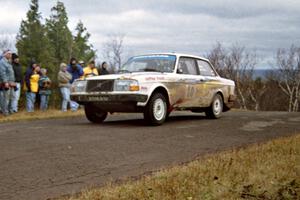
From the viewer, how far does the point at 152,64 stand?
1108 cm

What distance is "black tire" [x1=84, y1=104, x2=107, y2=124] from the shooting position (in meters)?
11.1

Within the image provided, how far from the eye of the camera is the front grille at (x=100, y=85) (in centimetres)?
1005

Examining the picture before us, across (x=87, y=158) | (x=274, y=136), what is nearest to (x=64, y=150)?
(x=87, y=158)

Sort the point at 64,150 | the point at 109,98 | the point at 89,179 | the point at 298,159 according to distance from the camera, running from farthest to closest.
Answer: the point at 109,98 → the point at 64,150 → the point at 298,159 → the point at 89,179

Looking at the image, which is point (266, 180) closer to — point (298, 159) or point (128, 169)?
point (298, 159)

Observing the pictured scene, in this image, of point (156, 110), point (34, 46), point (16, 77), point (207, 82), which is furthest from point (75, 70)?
point (34, 46)

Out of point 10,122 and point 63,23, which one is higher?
point 63,23

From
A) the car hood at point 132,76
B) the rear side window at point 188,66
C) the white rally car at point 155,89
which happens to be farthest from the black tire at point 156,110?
the rear side window at point 188,66

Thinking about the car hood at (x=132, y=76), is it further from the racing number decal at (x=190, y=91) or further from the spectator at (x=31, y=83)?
the spectator at (x=31, y=83)

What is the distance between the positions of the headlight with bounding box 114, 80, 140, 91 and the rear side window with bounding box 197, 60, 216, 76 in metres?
2.92

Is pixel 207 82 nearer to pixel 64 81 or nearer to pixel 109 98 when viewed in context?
pixel 109 98

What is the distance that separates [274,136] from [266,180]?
4.08 m

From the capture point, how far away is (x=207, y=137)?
8.65m

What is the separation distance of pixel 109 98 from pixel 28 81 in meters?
5.46
